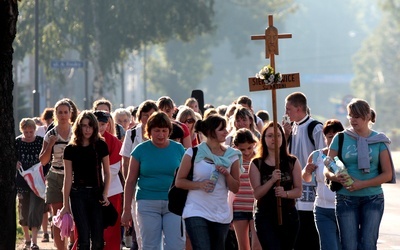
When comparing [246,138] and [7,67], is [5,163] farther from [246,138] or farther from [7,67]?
[246,138]

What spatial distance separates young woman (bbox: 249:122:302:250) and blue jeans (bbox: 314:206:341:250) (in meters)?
0.63

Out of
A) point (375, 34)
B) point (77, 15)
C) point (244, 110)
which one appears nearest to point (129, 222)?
point (244, 110)

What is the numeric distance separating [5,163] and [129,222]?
5.55 ft

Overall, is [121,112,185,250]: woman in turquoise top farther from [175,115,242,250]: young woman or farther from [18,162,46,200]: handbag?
[18,162,46,200]: handbag

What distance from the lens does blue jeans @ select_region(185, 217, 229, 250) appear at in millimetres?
10375

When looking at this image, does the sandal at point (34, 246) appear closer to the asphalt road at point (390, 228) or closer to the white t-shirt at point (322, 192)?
the asphalt road at point (390, 228)

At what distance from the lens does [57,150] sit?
1373 centimetres

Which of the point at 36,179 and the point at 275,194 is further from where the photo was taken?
the point at 36,179

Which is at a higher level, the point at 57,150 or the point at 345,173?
the point at 57,150

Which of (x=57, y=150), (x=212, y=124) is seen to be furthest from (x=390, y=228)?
(x=212, y=124)

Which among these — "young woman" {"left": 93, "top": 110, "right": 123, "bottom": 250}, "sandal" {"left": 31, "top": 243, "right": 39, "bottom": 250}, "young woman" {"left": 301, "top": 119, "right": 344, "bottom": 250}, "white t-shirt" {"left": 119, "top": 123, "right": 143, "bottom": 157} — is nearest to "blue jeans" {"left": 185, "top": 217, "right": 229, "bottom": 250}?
"young woman" {"left": 301, "top": 119, "right": 344, "bottom": 250}

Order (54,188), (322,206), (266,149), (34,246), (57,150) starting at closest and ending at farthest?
(266,149) → (322,206) → (57,150) → (54,188) → (34,246)

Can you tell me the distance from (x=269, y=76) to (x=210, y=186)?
148cm

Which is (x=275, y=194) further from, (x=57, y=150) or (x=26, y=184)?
(x=26, y=184)
